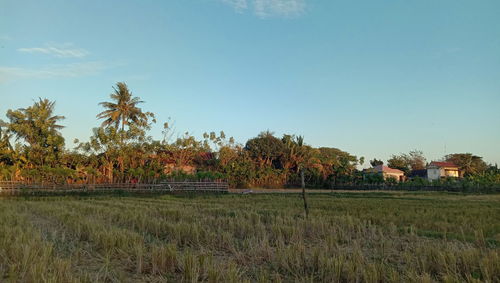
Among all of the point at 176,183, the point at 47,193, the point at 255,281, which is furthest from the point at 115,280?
the point at 176,183

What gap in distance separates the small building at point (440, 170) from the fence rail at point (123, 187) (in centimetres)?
3315

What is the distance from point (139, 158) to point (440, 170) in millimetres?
39719

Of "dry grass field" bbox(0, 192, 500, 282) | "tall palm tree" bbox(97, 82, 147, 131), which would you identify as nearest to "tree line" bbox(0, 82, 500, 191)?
"tall palm tree" bbox(97, 82, 147, 131)

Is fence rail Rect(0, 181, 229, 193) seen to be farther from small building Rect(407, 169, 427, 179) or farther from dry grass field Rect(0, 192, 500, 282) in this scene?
small building Rect(407, 169, 427, 179)

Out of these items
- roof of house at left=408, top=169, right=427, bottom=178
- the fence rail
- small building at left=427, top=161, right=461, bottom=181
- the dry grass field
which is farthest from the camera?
roof of house at left=408, top=169, right=427, bottom=178

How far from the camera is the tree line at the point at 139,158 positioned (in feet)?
83.9

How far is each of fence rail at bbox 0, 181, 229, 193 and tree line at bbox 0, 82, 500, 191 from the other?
1603 mm

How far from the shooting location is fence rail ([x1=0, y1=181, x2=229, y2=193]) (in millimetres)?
20312

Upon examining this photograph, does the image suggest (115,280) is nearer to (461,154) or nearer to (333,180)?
(333,180)

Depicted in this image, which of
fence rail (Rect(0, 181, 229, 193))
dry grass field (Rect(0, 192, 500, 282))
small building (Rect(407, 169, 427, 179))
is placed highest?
small building (Rect(407, 169, 427, 179))

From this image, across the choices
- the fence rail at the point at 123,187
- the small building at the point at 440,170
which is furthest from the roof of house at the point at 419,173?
the fence rail at the point at 123,187

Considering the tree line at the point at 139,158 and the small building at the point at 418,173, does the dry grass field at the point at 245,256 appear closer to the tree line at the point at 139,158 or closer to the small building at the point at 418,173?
the tree line at the point at 139,158

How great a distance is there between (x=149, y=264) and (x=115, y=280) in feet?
2.40

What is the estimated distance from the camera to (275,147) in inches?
1539
